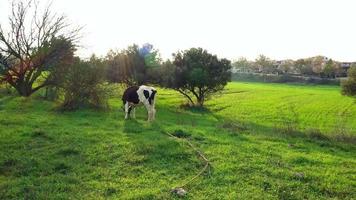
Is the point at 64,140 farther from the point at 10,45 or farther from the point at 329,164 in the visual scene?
the point at 10,45

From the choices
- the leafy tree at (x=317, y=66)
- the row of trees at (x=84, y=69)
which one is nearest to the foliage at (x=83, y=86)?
the row of trees at (x=84, y=69)

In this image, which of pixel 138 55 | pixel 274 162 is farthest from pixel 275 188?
pixel 138 55

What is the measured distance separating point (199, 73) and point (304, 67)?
11730 centimetres

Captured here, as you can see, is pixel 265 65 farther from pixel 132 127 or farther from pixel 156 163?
pixel 156 163

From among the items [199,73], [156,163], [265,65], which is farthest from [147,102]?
[265,65]

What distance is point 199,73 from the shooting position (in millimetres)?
42781

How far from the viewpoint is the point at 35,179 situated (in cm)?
1034

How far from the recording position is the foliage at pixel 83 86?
83.2 feet

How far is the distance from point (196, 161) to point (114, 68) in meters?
41.3

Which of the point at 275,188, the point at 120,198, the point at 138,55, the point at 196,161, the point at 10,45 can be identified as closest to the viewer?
the point at 120,198

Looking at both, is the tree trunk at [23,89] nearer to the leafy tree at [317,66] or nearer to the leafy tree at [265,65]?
the leafy tree at [317,66]

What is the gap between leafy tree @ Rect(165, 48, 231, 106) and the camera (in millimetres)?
43353

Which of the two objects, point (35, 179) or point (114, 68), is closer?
point (35, 179)

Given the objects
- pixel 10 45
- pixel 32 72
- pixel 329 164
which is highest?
pixel 10 45
